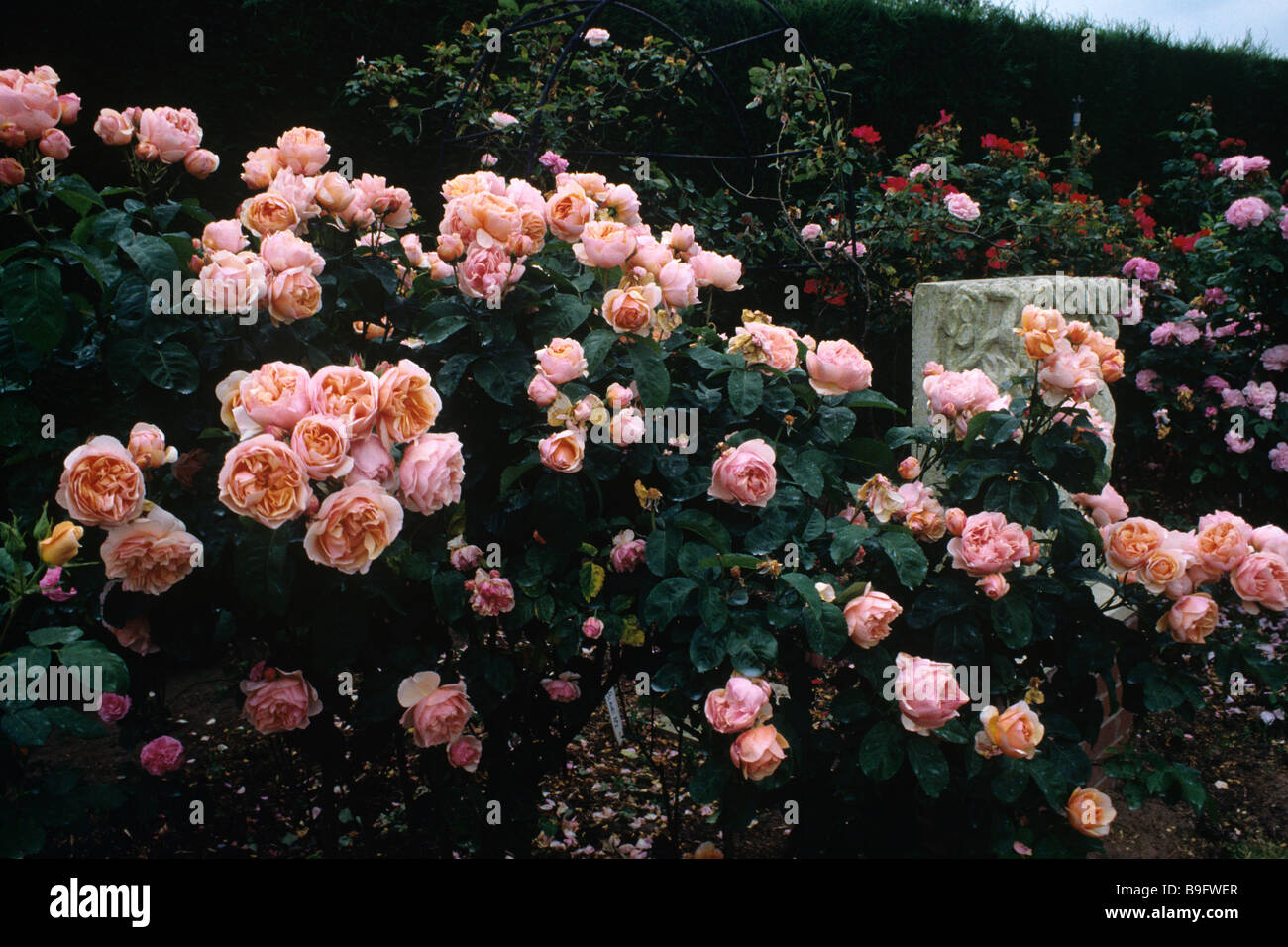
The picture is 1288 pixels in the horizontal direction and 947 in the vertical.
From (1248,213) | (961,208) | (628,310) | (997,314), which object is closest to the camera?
(628,310)

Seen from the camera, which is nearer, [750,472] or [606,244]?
[750,472]

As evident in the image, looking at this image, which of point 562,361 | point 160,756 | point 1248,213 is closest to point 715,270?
point 562,361

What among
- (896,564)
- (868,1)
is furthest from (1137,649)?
(868,1)

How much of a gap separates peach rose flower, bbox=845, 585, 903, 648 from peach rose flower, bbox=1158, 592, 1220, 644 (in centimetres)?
49

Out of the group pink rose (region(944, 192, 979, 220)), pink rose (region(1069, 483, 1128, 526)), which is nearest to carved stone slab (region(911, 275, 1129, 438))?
pink rose (region(944, 192, 979, 220))

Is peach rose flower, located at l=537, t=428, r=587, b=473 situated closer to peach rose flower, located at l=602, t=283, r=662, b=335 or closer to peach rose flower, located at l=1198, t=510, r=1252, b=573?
peach rose flower, located at l=602, t=283, r=662, b=335

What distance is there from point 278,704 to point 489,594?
1.39 ft

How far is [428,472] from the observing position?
1.15 m

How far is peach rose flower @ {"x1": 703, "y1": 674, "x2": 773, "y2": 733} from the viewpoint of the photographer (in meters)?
1.21

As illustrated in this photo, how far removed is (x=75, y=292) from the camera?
138cm

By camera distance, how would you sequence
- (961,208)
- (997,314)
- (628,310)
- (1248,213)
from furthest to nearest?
(961,208), (1248,213), (997,314), (628,310)

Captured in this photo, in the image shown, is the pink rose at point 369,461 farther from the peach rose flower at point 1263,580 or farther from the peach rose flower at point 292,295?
the peach rose flower at point 1263,580

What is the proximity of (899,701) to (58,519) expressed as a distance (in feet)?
4.52

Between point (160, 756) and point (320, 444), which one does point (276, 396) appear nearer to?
point (320, 444)
